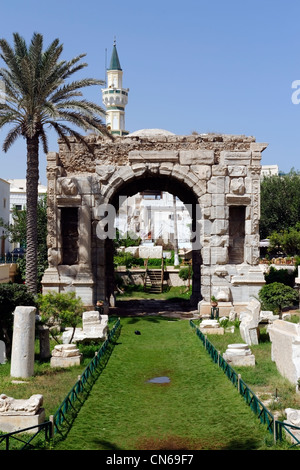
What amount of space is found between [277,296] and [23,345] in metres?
8.82

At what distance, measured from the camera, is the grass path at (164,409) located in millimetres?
8445

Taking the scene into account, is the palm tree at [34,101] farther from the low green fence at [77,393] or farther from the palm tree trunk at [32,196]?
the low green fence at [77,393]

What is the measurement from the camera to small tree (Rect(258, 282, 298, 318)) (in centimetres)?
1778

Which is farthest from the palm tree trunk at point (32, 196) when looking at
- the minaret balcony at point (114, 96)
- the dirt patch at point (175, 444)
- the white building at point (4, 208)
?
the minaret balcony at point (114, 96)

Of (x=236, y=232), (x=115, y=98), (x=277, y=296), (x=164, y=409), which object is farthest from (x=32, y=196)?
(x=115, y=98)

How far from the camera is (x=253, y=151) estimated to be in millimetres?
20875

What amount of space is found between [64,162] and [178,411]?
43.8ft

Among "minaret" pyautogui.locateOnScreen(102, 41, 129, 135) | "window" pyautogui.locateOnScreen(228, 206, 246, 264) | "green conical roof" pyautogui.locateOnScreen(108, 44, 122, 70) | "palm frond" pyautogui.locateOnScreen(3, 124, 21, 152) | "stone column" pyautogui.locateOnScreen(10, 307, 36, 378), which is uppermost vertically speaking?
"green conical roof" pyautogui.locateOnScreen(108, 44, 122, 70)

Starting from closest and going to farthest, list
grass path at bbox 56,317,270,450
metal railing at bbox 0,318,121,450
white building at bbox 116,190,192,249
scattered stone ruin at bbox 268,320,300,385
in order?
metal railing at bbox 0,318,121,450, grass path at bbox 56,317,270,450, scattered stone ruin at bbox 268,320,300,385, white building at bbox 116,190,192,249

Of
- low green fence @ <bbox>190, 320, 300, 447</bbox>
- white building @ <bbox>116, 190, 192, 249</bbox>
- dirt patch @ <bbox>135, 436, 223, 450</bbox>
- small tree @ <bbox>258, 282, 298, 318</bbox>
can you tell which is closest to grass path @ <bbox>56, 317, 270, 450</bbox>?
dirt patch @ <bbox>135, 436, 223, 450</bbox>

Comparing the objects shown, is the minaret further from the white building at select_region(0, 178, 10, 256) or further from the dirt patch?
the dirt patch

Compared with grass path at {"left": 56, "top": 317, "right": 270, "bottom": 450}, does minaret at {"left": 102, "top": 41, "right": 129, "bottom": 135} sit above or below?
above

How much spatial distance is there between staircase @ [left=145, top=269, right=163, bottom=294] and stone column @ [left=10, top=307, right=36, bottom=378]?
19.8 metres
